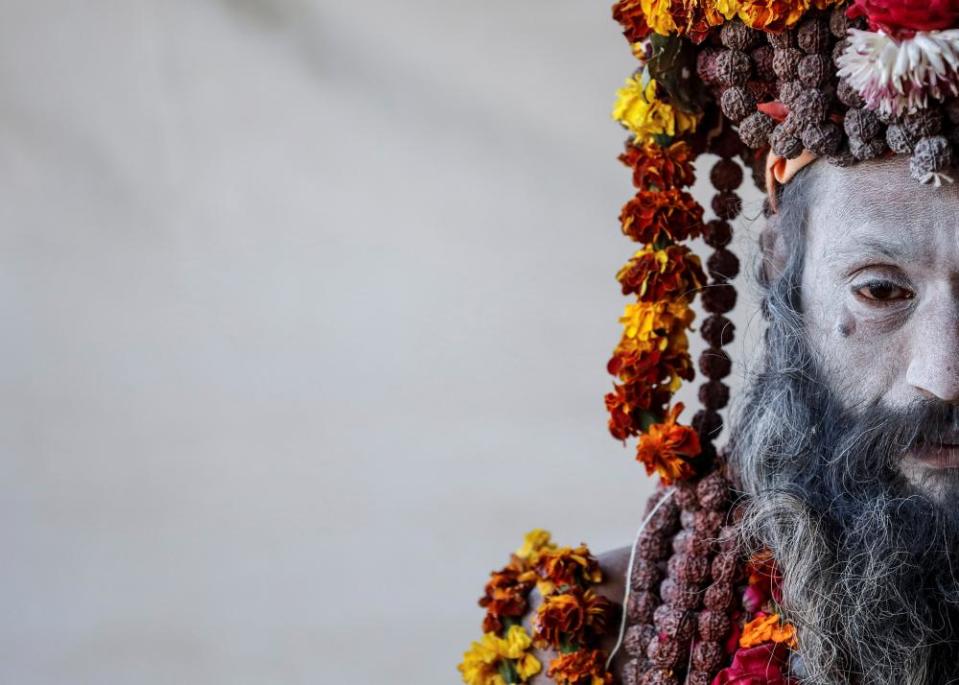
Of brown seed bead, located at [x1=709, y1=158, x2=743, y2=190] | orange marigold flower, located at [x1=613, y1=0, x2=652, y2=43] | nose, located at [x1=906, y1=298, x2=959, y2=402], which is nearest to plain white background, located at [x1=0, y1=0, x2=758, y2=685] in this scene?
brown seed bead, located at [x1=709, y1=158, x2=743, y2=190]

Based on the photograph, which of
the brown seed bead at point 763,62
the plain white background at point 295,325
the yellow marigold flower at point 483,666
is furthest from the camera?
the plain white background at point 295,325

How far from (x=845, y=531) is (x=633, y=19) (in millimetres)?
781

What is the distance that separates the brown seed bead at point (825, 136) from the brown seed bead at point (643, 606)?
2.22ft

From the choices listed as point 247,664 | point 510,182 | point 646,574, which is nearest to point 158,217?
point 510,182

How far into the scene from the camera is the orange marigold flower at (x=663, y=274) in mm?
1947

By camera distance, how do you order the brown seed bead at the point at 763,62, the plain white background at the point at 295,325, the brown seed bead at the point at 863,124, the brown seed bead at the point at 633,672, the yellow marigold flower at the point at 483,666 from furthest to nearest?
the plain white background at the point at 295,325 < the yellow marigold flower at the point at 483,666 < the brown seed bead at the point at 633,672 < the brown seed bead at the point at 763,62 < the brown seed bead at the point at 863,124

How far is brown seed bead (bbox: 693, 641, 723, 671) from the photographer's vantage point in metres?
1.83

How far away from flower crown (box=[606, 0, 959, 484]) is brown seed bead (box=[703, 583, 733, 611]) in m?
0.17

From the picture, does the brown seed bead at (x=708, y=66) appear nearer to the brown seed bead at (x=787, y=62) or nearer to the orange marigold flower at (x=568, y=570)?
the brown seed bead at (x=787, y=62)

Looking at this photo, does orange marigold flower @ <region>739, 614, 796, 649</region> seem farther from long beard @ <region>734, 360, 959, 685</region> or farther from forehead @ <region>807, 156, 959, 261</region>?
forehead @ <region>807, 156, 959, 261</region>

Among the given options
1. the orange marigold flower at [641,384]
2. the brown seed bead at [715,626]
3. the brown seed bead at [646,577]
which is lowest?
A: the brown seed bead at [715,626]

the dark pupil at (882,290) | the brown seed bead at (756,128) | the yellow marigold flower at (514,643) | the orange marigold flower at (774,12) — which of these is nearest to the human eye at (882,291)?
the dark pupil at (882,290)

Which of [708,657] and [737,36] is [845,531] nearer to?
[708,657]

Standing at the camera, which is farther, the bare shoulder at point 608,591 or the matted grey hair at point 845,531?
the bare shoulder at point 608,591
